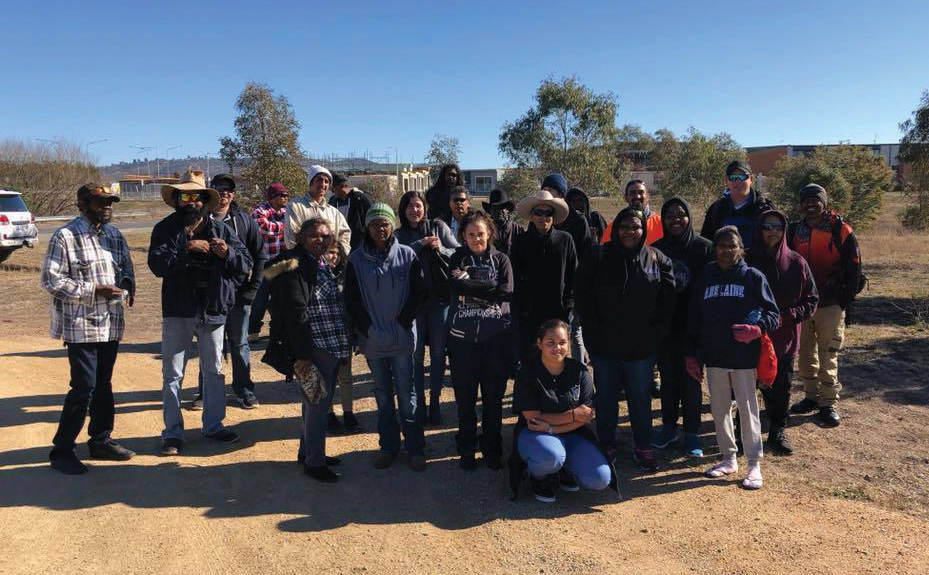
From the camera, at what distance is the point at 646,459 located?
468cm

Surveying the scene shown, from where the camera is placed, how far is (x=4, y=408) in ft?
19.9

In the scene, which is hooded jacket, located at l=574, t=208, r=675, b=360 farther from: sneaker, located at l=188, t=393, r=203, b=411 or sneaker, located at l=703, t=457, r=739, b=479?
sneaker, located at l=188, t=393, r=203, b=411

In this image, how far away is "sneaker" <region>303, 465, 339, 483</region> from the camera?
4559mm

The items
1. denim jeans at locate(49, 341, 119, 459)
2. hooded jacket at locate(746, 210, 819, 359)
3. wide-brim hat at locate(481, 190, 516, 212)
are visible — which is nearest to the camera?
denim jeans at locate(49, 341, 119, 459)

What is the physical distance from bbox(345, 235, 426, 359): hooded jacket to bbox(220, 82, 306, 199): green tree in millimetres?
12868

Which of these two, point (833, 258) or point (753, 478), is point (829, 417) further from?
point (753, 478)

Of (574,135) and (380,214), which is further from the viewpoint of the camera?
(574,135)

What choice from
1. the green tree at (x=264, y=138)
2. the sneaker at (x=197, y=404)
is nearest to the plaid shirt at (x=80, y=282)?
the sneaker at (x=197, y=404)

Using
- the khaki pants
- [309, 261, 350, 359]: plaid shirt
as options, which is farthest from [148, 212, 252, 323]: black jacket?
the khaki pants

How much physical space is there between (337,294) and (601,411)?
2227mm

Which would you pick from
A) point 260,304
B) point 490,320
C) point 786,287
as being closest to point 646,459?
point 490,320

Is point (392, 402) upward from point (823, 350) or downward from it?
downward

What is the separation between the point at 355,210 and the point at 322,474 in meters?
3.16

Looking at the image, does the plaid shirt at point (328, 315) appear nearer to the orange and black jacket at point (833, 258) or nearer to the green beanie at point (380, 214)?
the green beanie at point (380, 214)
